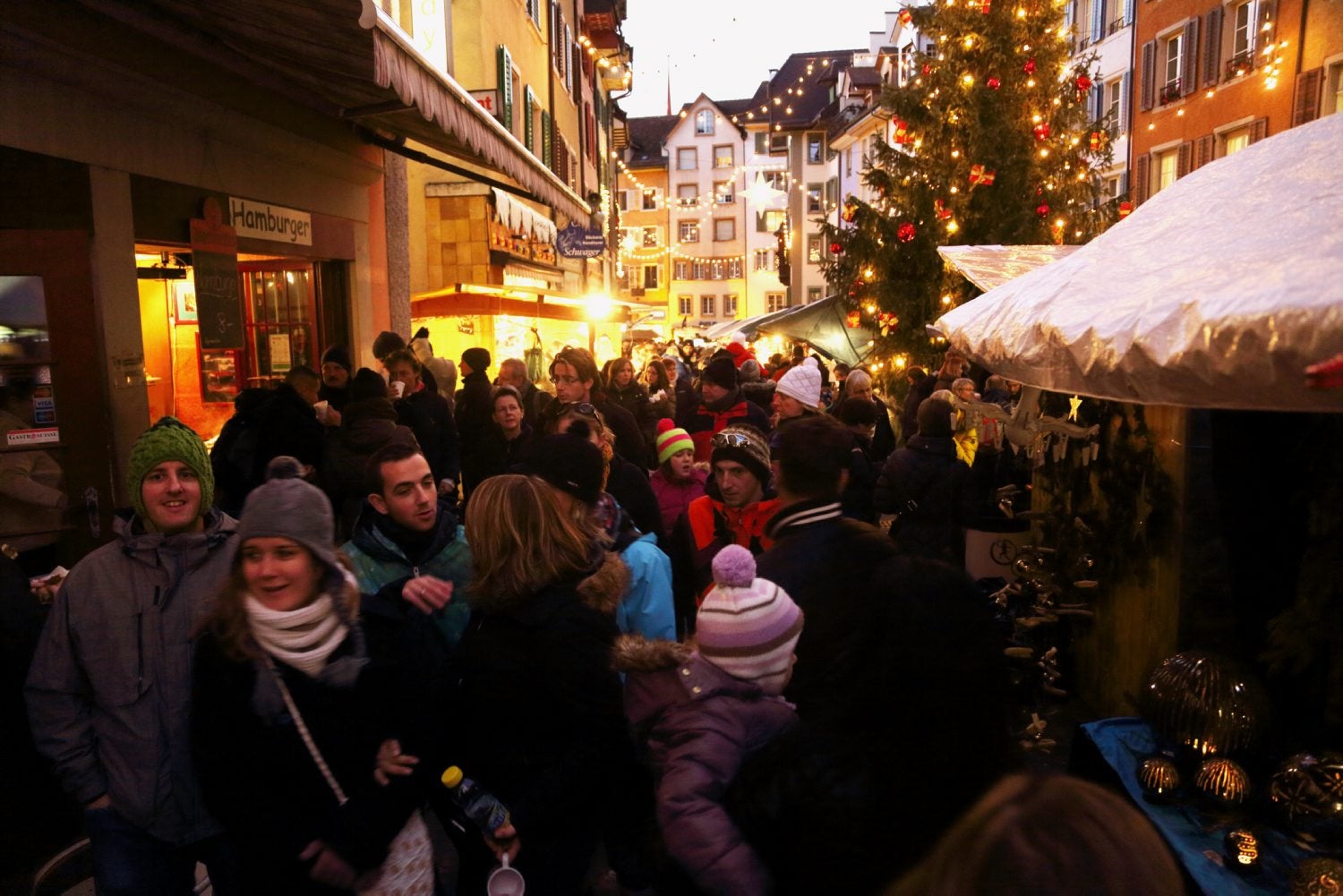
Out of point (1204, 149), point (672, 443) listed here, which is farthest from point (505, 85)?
point (1204, 149)

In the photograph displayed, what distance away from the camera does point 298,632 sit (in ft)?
8.41

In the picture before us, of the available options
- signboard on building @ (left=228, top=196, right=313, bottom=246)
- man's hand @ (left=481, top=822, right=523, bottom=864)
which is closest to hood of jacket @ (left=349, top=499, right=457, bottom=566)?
man's hand @ (left=481, top=822, right=523, bottom=864)

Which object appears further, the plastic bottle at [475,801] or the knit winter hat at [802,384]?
the knit winter hat at [802,384]

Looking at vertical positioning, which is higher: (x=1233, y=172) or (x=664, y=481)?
(x=1233, y=172)

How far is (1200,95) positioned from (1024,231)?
1246cm

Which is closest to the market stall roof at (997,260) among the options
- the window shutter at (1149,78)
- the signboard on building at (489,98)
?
the signboard on building at (489,98)

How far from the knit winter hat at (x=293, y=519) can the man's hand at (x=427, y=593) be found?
11.4 inches

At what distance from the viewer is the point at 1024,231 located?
12258 mm

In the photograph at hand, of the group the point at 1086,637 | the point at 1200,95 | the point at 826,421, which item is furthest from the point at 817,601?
the point at 1200,95

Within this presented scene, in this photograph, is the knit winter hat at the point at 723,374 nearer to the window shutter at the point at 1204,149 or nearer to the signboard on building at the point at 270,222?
the signboard on building at the point at 270,222

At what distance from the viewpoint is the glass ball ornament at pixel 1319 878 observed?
282cm

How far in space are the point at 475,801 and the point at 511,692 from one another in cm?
37

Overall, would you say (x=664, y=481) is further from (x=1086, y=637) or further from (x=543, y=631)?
(x=543, y=631)

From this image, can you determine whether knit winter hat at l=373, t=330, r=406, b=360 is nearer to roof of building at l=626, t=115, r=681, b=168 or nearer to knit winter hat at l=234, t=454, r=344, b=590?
knit winter hat at l=234, t=454, r=344, b=590
